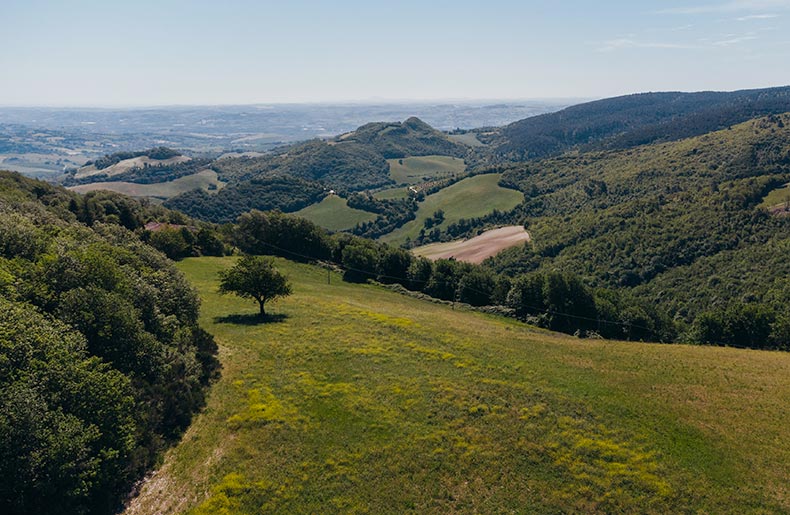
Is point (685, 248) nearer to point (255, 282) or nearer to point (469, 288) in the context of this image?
point (469, 288)

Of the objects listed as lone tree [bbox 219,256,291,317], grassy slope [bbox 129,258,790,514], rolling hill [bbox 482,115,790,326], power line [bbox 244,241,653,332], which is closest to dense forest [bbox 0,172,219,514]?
grassy slope [bbox 129,258,790,514]

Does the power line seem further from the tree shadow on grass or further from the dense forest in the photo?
the dense forest

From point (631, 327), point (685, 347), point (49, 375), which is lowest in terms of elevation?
point (631, 327)

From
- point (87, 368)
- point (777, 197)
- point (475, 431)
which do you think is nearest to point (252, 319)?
point (87, 368)

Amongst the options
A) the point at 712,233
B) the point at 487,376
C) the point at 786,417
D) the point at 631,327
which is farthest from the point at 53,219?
the point at 712,233

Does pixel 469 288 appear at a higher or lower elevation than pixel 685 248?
higher

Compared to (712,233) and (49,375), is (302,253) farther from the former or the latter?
(712,233)
